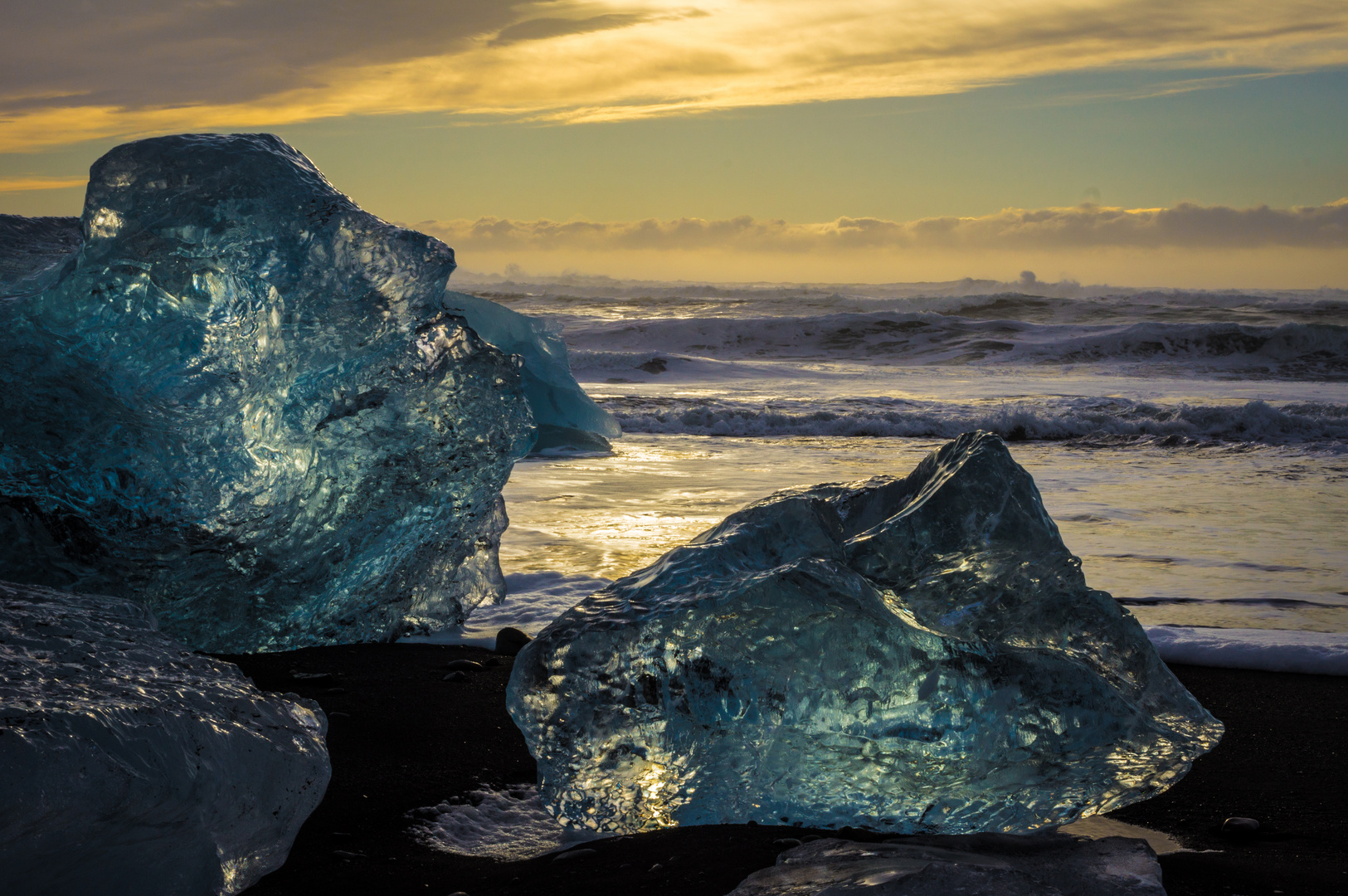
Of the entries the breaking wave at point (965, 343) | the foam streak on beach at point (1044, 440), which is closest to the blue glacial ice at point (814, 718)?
the foam streak on beach at point (1044, 440)

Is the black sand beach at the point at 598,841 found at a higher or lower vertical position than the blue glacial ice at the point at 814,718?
lower

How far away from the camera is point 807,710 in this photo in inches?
82.7

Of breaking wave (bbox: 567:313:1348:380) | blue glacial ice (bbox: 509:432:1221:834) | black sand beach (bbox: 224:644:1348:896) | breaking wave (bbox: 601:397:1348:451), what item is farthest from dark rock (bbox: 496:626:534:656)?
breaking wave (bbox: 567:313:1348:380)

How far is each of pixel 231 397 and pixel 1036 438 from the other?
8341 millimetres

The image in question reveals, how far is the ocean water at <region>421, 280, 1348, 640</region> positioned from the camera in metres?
4.59

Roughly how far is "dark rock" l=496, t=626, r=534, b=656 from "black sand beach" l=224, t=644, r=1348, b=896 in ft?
0.28

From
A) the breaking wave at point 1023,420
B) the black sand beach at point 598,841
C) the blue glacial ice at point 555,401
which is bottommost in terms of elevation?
the black sand beach at point 598,841

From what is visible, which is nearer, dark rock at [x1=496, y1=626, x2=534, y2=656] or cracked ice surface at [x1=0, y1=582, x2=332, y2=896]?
cracked ice surface at [x1=0, y1=582, x2=332, y2=896]

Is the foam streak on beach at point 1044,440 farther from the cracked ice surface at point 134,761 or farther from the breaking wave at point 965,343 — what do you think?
the cracked ice surface at point 134,761

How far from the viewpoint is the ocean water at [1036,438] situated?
4594mm

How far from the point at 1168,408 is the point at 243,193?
965cm

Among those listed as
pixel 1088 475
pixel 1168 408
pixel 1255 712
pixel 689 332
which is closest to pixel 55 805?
pixel 1255 712

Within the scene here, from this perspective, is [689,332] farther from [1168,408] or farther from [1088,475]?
[1088,475]

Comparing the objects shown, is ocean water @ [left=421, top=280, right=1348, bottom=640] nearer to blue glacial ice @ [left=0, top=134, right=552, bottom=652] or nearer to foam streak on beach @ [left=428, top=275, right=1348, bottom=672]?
foam streak on beach @ [left=428, top=275, right=1348, bottom=672]
